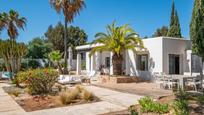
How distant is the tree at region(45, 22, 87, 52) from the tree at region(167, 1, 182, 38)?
78.9ft

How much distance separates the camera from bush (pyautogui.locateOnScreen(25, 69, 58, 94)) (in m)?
13.9

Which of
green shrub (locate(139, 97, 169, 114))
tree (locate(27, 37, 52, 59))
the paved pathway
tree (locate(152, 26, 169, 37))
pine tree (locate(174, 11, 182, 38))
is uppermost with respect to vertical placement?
tree (locate(152, 26, 169, 37))

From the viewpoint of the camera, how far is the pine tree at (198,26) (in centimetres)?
1265

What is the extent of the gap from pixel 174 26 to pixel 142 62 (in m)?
15.0

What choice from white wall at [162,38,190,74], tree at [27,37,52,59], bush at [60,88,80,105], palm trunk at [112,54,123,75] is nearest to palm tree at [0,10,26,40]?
tree at [27,37,52,59]

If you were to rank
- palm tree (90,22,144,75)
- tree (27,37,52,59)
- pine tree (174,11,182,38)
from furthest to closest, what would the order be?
tree (27,37,52,59), pine tree (174,11,182,38), palm tree (90,22,144,75)

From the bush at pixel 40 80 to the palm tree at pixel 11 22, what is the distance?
56.2 ft

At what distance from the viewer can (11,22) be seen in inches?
1174

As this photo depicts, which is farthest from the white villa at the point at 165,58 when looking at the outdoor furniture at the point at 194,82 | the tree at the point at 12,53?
the tree at the point at 12,53

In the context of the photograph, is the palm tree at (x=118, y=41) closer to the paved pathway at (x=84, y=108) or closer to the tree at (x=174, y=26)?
the paved pathway at (x=84, y=108)

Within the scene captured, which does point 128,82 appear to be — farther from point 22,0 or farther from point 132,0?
point 22,0

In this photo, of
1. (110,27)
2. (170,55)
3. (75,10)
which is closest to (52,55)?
(75,10)

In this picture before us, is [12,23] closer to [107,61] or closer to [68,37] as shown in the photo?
[107,61]

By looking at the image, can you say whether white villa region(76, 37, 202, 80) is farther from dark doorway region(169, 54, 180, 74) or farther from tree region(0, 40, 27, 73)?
tree region(0, 40, 27, 73)
